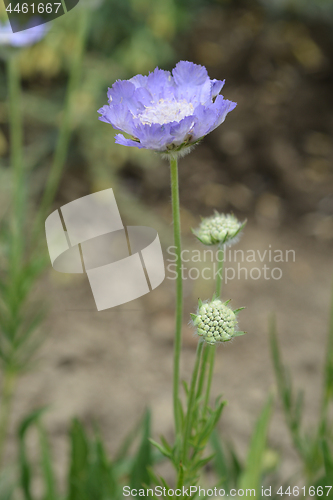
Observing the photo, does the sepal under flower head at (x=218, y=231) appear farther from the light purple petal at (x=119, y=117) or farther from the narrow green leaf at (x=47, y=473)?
the narrow green leaf at (x=47, y=473)

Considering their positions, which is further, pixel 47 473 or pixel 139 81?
pixel 47 473

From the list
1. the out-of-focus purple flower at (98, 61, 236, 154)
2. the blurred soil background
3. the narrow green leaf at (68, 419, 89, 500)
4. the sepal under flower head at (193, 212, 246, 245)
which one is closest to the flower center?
the out-of-focus purple flower at (98, 61, 236, 154)

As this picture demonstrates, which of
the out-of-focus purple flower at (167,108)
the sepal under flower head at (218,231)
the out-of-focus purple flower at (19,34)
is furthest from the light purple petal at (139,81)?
the out-of-focus purple flower at (19,34)

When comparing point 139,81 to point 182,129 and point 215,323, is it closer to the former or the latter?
point 182,129

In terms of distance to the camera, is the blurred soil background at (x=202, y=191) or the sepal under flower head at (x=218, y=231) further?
the blurred soil background at (x=202, y=191)

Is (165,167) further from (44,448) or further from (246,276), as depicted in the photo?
(44,448)

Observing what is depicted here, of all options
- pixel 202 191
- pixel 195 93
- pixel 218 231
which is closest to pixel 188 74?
pixel 195 93

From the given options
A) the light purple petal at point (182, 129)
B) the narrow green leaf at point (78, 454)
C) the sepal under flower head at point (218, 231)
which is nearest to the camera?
the light purple petal at point (182, 129)
